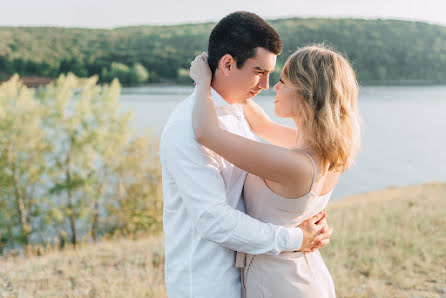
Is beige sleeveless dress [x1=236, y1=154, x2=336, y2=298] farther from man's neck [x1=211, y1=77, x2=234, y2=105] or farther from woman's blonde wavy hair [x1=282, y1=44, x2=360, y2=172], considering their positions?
man's neck [x1=211, y1=77, x2=234, y2=105]

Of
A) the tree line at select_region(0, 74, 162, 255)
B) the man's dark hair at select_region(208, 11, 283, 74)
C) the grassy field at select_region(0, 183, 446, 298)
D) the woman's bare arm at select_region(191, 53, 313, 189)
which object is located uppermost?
the man's dark hair at select_region(208, 11, 283, 74)

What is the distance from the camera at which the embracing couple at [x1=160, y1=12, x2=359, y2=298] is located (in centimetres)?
195

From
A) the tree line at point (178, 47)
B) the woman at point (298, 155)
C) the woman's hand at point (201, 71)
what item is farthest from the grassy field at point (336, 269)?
the tree line at point (178, 47)

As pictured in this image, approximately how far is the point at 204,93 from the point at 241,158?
1.44ft

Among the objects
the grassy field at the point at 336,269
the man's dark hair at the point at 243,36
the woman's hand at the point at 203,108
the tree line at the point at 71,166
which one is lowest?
the tree line at the point at 71,166

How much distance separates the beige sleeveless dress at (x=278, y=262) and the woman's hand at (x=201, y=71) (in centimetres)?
60

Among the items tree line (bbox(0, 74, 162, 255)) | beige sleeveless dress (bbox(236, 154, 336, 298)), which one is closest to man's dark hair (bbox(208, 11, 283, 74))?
beige sleeveless dress (bbox(236, 154, 336, 298))

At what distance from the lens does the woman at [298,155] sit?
1.97 meters

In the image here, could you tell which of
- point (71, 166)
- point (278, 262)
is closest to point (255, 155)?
point (278, 262)

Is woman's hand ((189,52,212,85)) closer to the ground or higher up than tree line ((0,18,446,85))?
higher up

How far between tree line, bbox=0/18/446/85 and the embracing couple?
186 ft

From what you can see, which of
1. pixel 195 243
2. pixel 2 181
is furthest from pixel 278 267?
pixel 2 181

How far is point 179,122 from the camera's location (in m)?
2.05

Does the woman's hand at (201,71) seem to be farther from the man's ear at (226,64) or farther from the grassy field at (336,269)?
the grassy field at (336,269)
